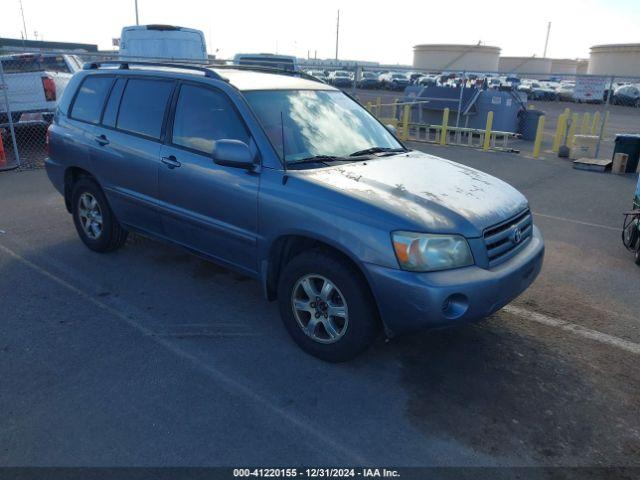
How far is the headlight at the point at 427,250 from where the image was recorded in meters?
3.03

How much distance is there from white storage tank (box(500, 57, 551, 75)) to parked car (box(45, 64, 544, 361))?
82.5m

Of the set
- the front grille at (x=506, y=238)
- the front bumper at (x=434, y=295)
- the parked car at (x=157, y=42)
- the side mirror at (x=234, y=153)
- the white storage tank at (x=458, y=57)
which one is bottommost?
the front bumper at (x=434, y=295)

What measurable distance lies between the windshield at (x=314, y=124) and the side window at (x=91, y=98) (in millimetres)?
1927

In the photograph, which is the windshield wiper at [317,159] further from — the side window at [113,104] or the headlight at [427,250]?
the side window at [113,104]

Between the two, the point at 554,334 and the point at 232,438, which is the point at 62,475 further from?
the point at 554,334

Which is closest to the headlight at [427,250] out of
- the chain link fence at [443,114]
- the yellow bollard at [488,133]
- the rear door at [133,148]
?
the rear door at [133,148]

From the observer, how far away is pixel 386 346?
376cm

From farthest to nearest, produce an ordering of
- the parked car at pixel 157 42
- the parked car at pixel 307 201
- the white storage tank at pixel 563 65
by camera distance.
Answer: the white storage tank at pixel 563 65 < the parked car at pixel 157 42 < the parked car at pixel 307 201

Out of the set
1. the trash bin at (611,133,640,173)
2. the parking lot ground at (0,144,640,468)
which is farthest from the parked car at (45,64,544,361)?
the trash bin at (611,133,640,173)

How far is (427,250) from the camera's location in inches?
120

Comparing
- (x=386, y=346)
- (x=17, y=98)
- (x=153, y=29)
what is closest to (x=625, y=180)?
(x=386, y=346)

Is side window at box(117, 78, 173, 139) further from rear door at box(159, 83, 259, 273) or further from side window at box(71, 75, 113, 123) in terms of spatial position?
side window at box(71, 75, 113, 123)

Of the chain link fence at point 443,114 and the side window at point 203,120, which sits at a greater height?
the side window at point 203,120

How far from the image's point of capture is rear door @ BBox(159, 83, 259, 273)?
12.3 feet
